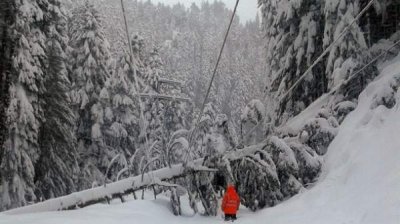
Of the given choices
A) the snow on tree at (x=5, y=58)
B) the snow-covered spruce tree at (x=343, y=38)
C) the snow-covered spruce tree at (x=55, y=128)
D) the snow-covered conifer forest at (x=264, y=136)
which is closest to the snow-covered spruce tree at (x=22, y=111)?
the snow-covered conifer forest at (x=264, y=136)

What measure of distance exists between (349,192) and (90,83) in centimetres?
2220

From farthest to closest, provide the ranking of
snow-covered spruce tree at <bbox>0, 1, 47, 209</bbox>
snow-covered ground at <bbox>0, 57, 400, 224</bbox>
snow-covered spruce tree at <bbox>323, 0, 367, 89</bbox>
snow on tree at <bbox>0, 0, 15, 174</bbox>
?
snow-covered spruce tree at <bbox>0, 1, 47, 209</bbox> → snow on tree at <bbox>0, 0, 15, 174</bbox> → snow-covered spruce tree at <bbox>323, 0, 367, 89</bbox> → snow-covered ground at <bbox>0, 57, 400, 224</bbox>

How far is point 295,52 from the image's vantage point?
13984mm

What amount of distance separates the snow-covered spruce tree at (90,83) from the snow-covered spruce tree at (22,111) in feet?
26.2

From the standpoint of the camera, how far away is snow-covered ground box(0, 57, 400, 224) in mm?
7676

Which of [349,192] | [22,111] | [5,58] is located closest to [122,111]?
[22,111]

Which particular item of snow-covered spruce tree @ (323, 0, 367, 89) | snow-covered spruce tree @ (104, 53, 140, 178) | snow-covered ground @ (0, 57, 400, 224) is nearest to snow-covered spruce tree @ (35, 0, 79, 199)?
snow-covered spruce tree @ (104, 53, 140, 178)

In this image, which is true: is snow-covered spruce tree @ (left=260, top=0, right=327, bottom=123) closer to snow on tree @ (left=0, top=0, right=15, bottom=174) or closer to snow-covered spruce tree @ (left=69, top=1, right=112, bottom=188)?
snow on tree @ (left=0, top=0, right=15, bottom=174)

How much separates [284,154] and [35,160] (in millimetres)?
12571

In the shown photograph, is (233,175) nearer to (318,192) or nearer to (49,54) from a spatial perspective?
(318,192)

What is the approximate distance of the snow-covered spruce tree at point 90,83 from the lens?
28562 millimetres

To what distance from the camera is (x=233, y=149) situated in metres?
12.1

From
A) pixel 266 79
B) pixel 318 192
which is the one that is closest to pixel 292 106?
→ pixel 266 79

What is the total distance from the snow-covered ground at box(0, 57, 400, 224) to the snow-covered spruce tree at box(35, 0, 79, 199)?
11.7m
